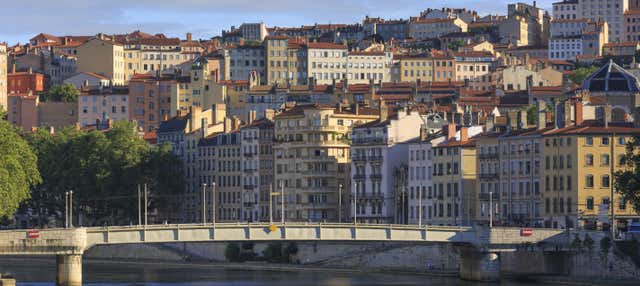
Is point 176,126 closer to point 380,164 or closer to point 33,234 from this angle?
point 380,164

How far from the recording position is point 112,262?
520ft

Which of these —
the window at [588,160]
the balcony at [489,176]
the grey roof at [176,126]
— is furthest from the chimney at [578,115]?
the grey roof at [176,126]

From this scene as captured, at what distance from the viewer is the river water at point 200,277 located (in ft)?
404

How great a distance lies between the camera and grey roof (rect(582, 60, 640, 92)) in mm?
170125

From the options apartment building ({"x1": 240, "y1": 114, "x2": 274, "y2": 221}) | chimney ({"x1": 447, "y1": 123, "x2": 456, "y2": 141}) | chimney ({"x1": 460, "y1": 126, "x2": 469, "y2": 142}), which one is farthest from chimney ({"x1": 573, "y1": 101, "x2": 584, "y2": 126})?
apartment building ({"x1": 240, "y1": 114, "x2": 274, "y2": 221})

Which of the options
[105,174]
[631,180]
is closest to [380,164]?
[105,174]

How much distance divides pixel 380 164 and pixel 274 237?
4487cm

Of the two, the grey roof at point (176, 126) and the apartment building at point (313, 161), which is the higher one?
the grey roof at point (176, 126)

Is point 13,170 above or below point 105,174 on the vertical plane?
above

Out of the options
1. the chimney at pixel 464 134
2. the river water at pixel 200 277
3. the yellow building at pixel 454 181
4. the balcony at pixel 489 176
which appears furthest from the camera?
the chimney at pixel 464 134

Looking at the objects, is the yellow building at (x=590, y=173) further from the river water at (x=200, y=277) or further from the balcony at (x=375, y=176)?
the balcony at (x=375, y=176)

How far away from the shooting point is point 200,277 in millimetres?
133375

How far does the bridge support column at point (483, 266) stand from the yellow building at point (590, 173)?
14.1 metres

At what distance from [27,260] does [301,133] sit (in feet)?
78.9
